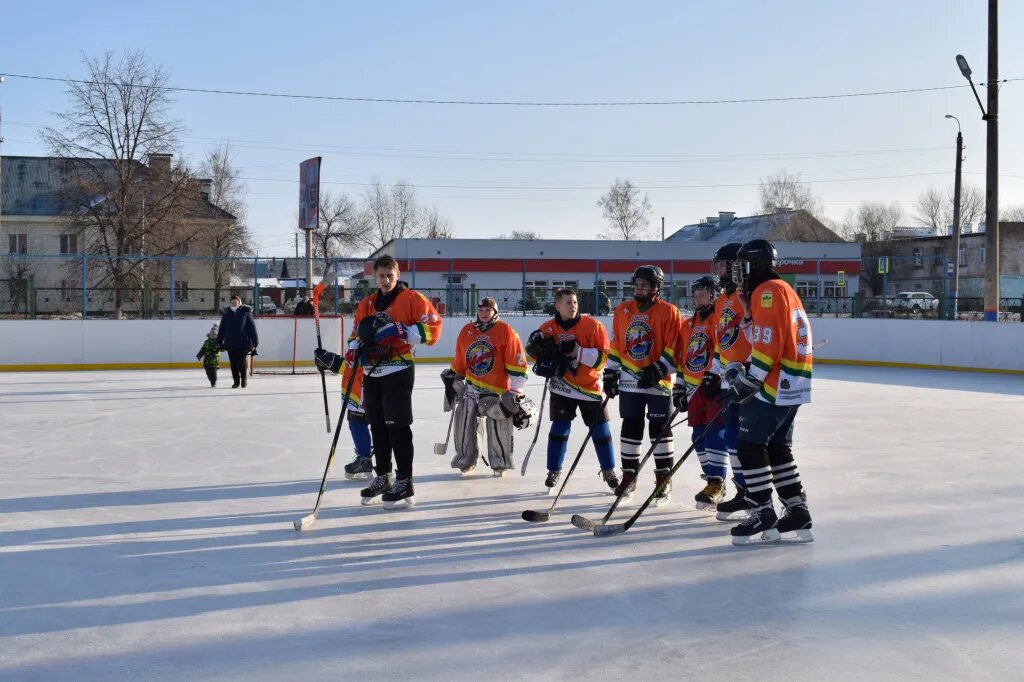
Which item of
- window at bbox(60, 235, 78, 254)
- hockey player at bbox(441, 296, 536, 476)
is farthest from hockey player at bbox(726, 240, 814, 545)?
window at bbox(60, 235, 78, 254)

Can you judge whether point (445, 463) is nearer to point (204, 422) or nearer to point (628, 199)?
point (204, 422)

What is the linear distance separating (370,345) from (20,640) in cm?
253

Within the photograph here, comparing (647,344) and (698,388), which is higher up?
(647,344)

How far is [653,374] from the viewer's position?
5.79 metres

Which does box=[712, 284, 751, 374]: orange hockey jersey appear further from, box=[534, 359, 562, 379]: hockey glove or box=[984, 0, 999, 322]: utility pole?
box=[984, 0, 999, 322]: utility pole

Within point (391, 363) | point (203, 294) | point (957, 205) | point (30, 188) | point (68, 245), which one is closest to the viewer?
point (391, 363)

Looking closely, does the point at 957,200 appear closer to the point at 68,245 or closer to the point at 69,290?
the point at 69,290

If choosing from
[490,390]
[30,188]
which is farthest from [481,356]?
[30,188]

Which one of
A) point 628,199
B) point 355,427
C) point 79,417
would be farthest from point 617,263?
point 355,427

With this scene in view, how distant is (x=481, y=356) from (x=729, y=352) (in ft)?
6.79

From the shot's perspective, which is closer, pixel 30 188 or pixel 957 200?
pixel 957 200

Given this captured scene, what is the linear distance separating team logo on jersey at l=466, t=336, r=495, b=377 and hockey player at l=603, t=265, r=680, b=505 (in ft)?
3.77

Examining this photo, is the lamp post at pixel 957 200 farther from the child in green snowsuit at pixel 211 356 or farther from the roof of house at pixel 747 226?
the roof of house at pixel 747 226

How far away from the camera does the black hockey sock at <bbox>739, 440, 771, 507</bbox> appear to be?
193 inches
